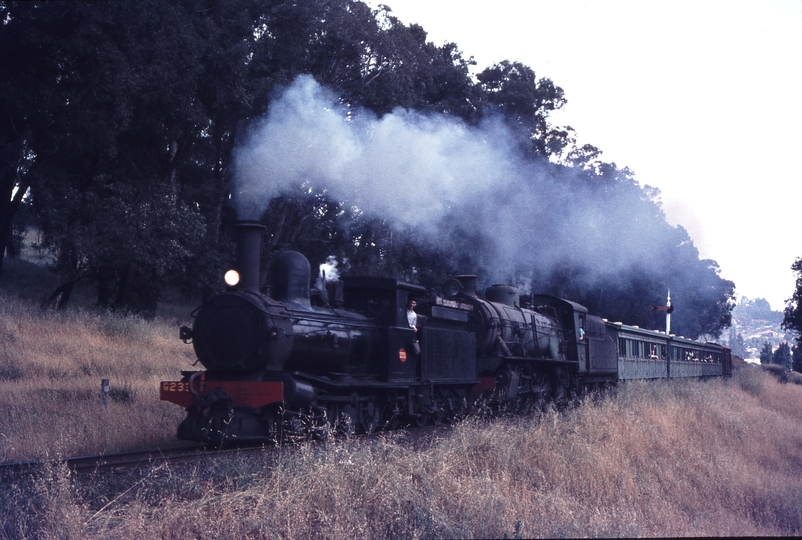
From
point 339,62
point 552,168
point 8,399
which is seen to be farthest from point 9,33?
point 552,168

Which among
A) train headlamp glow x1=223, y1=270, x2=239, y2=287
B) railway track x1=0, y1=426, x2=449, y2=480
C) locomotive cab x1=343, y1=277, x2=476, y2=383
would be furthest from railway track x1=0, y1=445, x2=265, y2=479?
locomotive cab x1=343, y1=277, x2=476, y2=383

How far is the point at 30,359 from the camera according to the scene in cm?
1571

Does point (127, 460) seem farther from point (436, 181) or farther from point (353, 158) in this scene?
point (436, 181)

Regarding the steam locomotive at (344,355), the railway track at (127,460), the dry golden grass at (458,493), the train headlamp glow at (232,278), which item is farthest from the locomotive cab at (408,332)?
the train headlamp glow at (232,278)

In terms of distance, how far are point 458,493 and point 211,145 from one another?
1962 cm

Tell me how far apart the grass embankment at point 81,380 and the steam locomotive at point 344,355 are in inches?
56.2

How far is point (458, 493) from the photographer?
22.5ft

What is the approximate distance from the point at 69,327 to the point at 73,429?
31.0ft

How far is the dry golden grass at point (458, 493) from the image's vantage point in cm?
586

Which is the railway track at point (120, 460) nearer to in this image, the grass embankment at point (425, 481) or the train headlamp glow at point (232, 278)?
the grass embankment at point (425, 481)

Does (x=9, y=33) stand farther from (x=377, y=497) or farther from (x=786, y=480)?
(x=786, y=480)

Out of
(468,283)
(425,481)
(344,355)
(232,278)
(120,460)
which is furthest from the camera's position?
(468,283)

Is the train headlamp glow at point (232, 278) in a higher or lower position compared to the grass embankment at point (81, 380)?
higher

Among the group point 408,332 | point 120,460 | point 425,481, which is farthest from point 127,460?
point 408,332
